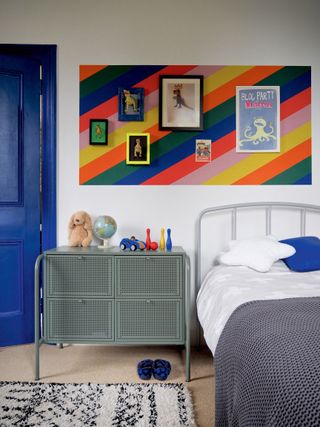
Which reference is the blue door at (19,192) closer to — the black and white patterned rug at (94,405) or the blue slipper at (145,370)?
the black and white patterned rug at (94,405)

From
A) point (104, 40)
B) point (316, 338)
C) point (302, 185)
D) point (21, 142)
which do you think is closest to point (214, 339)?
point (316, 338)

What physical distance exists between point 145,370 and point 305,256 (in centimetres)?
119

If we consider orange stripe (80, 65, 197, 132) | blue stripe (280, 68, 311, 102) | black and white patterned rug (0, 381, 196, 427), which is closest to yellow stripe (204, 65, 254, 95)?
orange stripe (80, 65, 197, 132)

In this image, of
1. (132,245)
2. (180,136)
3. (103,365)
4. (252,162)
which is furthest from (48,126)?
(103,365)

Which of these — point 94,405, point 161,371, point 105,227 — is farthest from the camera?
point 105,227

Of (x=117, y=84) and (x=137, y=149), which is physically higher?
(x=117, y=84)

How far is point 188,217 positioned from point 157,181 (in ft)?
1.17

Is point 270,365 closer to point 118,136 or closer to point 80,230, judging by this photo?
point 80,230

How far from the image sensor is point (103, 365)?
2.32 metres

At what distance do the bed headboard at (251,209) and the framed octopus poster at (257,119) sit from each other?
41cm

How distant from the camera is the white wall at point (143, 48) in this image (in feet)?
8.89

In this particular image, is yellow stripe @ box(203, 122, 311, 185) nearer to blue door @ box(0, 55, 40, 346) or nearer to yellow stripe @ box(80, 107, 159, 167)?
yellow stripe @ box(80, 107, 159, 167)

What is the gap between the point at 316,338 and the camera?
3.29 feet

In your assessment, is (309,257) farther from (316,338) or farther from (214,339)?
(316,338)
